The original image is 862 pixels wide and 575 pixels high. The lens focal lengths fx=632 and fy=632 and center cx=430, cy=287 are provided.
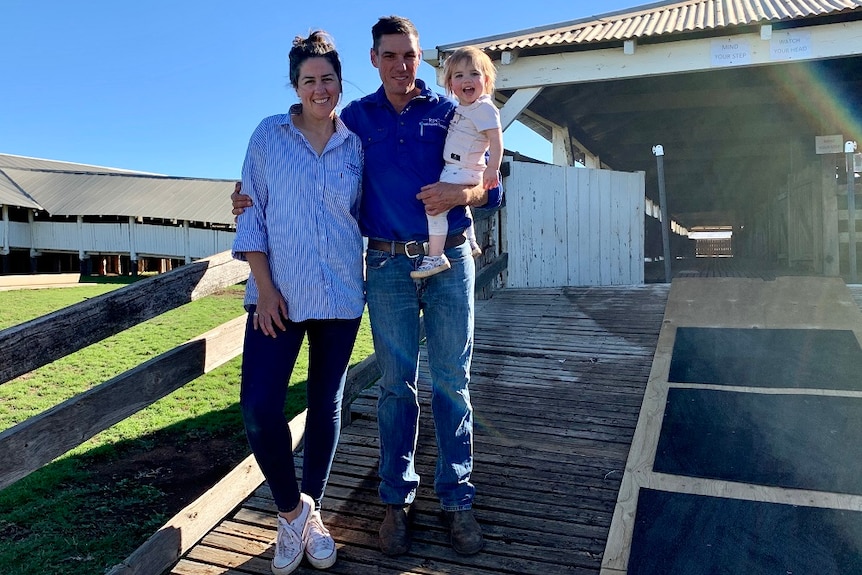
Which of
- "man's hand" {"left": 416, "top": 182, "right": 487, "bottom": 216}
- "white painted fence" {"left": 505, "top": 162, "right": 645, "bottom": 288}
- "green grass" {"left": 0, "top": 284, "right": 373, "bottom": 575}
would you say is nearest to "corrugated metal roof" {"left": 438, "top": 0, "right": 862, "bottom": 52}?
"white painted fence" {"left": 505, "top": 162, "right": 645, "bottom": 288}

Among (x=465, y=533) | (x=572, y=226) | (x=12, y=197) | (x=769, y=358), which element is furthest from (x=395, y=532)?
(x=12, y=197)

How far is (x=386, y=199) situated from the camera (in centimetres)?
251

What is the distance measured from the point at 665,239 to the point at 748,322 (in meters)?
2.45

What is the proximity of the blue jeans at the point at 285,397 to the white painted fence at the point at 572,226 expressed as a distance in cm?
551

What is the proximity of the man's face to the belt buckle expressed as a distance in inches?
23.2

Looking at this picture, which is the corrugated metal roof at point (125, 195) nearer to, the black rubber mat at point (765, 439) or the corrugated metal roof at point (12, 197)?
the corrugated metal roof at point (12, 197)

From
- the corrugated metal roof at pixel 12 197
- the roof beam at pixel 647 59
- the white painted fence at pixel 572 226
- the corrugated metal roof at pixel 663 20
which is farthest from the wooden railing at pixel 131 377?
the corrugated metal roof at pixel 12 197

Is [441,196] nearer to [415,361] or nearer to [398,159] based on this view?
[398,159]

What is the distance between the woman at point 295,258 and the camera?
231 centimetres

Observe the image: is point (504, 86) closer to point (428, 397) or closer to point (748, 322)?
point (748, 322)

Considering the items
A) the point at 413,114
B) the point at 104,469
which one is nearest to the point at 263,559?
the point at 413,114

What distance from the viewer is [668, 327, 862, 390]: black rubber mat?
12.8ft

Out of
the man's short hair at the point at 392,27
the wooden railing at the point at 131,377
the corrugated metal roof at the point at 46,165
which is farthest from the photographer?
the corrugated metal roof at the point at 46,165

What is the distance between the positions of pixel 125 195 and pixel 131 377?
102ft
